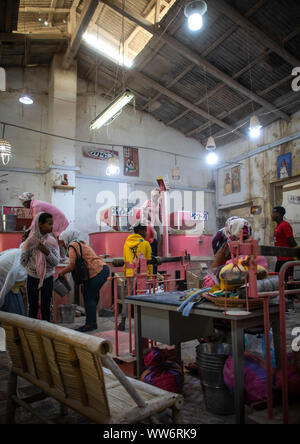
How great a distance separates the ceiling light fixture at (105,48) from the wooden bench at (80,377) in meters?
9.63

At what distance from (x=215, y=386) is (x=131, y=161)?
10493mm

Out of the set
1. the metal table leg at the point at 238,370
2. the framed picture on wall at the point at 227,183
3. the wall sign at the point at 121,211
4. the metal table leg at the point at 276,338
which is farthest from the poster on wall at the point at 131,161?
the metal table leg at the point at 238,370

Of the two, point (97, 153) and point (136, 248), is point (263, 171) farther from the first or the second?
point (136, 248)

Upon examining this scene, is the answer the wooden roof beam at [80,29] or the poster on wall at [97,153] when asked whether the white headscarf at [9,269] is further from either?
the poster on wall at [97,153]

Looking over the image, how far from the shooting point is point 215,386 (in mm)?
2316

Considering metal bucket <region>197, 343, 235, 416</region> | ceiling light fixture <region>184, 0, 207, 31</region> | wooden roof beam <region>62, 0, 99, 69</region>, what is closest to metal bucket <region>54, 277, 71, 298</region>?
metal bucket <region>197, 343, 235, 416</region>

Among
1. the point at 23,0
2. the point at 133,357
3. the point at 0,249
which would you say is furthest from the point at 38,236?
the point at 23,0

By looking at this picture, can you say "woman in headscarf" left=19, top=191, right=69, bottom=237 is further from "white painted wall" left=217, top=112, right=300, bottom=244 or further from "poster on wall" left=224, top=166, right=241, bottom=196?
"poster on wall" left=224, top=166, right=241, bottom=196

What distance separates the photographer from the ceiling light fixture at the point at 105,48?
955 centimetres

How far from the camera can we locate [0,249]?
6836 millimetres

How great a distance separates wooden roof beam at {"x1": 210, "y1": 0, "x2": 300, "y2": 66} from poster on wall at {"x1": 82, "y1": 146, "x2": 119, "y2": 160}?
19.0 feet

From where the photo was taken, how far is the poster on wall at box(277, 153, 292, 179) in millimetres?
10070

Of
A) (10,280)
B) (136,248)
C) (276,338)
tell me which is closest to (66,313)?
(136,248)

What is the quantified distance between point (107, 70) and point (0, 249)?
738cm
